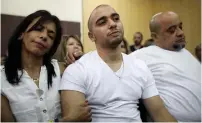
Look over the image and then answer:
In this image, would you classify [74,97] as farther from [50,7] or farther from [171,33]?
[171,33]

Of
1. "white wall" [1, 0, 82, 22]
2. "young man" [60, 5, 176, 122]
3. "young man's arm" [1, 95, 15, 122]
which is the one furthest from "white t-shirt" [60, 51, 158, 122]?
"white wall" [1, 0, 82, 22]

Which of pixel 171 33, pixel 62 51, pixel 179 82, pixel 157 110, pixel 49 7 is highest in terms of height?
pixel 49 7

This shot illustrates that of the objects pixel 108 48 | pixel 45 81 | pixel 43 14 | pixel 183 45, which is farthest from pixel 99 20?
pixel 183 45

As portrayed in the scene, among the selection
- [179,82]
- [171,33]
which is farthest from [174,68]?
[171,33]

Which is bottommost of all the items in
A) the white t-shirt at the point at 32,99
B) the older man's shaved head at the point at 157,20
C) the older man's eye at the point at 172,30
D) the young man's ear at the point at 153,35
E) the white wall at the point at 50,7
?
the white t-shirt at the point at 32,99

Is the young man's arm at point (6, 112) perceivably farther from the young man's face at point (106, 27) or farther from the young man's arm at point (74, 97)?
the young man's face at point (106, 27)

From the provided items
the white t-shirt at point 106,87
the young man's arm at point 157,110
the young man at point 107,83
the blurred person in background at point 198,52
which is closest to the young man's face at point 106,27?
the young man at point 107,83

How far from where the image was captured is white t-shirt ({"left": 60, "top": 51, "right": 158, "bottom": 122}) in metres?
0.99

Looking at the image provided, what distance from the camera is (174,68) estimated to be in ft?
3.82

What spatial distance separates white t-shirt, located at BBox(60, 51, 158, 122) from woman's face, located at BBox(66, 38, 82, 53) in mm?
250

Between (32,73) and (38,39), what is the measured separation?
16 cm

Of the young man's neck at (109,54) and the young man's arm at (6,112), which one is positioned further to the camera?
the young man's neck at (109,54)

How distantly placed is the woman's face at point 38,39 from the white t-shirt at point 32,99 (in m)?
0.11

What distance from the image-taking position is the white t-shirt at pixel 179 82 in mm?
1130
